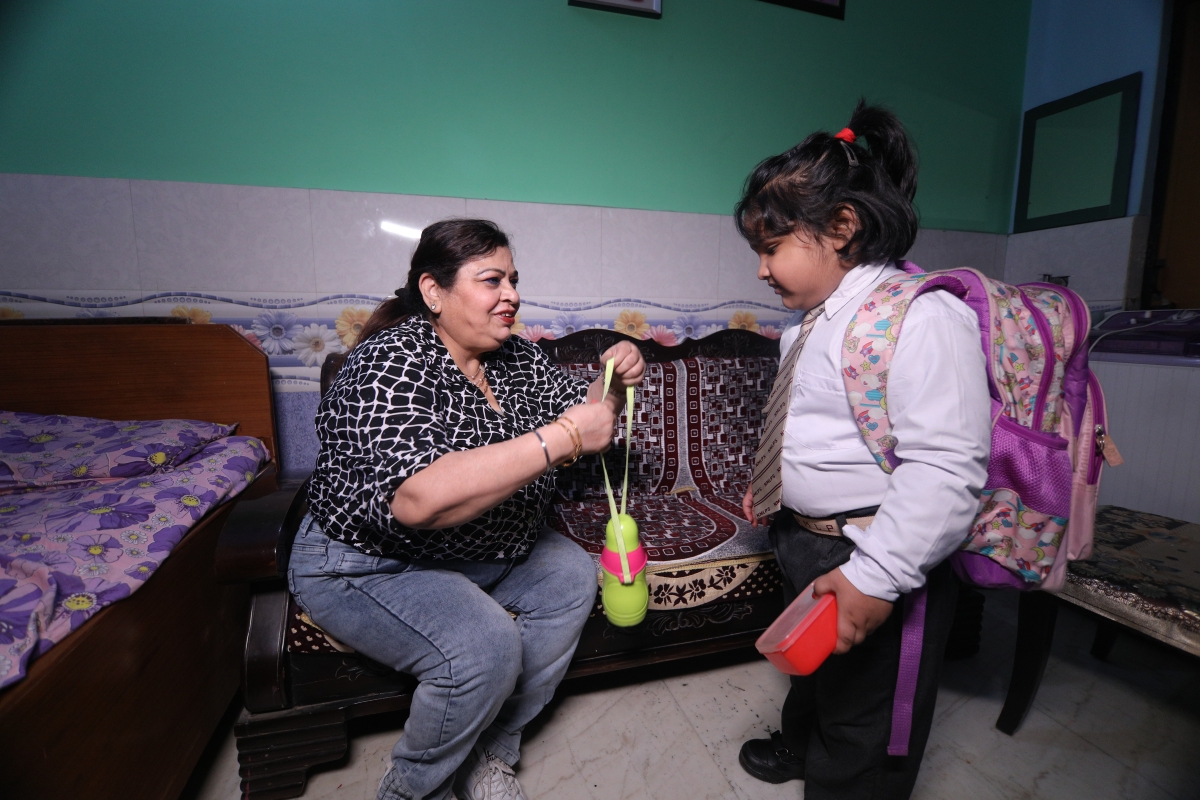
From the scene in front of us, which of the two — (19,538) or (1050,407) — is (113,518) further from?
(1050,407)

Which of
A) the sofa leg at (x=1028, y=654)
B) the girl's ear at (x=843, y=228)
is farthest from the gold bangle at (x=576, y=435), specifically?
the sofa leg at (x=1028, y=654)

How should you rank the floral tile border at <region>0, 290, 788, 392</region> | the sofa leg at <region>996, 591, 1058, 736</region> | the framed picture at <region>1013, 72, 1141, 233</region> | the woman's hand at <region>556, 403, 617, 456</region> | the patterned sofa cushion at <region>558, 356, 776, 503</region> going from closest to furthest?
the woman's hand at <region>556, 403, 617, 456</region> → the sofa leg at <region>996, 591, 1058, 736</region> → the floral tile border at <region>0, 290, 788, 392</region> → the patterned sofa cushion at <region>558, 356, 776, 503</region> → the framed picture at <region>1013, 72, 1141, 233</region>

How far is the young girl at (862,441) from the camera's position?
0.74 m

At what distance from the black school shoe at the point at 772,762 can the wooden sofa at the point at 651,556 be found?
0.27m

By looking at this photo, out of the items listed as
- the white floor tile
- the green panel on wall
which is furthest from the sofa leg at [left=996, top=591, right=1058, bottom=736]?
the green panel on wall

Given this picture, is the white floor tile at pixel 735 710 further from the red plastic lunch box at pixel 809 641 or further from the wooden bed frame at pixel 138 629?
the wooden bed frame at pixel 138 629

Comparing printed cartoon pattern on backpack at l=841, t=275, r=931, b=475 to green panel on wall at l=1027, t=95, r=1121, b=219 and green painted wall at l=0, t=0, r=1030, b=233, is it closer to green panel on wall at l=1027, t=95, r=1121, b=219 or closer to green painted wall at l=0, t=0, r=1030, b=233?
green painted wall at l=0, t=0, r=1030, b=233

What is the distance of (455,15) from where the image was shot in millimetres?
1851

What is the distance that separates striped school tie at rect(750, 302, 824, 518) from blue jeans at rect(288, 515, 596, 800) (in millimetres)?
507

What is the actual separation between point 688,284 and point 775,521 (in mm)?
1341

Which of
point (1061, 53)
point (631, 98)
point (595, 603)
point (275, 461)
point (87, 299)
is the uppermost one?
point (1061, 53)

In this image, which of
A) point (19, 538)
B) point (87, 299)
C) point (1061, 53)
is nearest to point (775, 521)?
point (19, 538)

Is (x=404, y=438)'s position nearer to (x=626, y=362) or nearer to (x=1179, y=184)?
(x=626, y=362)

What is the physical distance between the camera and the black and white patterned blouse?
94cm
